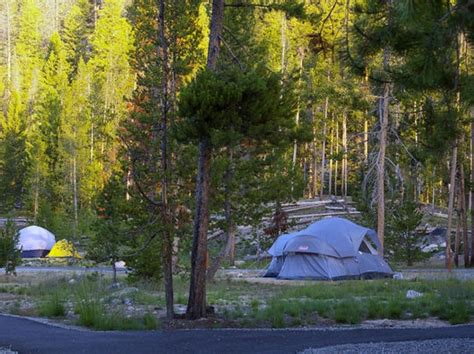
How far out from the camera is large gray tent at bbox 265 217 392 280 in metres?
24.0

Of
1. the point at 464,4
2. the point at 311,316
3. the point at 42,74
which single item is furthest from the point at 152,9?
the point at 42,74

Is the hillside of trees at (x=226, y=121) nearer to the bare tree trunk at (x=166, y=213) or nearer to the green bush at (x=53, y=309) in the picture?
the bare tree trunk at (x=166, y=213)

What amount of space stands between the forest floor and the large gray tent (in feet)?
14.0

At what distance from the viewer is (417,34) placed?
9.42m

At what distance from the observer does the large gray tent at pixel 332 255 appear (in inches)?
946

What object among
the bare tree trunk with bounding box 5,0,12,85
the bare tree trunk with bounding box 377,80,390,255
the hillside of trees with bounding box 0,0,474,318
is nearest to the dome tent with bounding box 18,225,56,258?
the hillside of trees with bounding box 0,0,474,318

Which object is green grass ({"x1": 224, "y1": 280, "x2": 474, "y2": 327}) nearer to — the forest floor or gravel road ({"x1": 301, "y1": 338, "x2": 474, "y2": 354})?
the forest floor

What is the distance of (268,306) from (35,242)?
30.5 meters

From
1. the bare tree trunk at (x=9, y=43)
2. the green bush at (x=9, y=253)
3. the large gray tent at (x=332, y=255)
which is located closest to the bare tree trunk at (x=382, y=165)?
the large gray tent at (x=332, y=255)

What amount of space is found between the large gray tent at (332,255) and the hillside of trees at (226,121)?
183 cm

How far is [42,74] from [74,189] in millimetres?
19404

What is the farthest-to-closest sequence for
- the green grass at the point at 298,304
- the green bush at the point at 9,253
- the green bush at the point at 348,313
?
the green bush at the point at 9,253
the green bush at the point at 348,313
the green grass at the point at 298,304

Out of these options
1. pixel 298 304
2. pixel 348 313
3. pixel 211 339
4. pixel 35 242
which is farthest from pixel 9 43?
pixel 211 339

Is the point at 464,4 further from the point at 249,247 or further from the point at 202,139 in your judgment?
the point at 249,247
